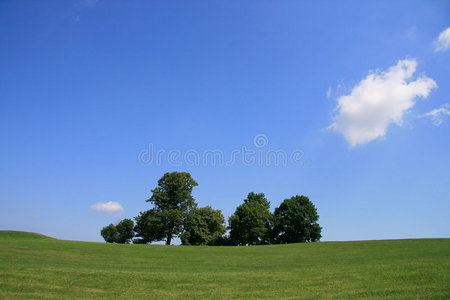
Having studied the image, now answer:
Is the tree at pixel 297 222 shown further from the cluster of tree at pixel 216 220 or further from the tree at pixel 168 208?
the tree at pixel 168 208

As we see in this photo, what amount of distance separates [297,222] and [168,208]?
96.3 ft

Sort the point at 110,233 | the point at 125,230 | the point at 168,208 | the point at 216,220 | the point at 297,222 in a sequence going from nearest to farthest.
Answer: the point at 168,208
the point at 216,220
the point at 297,222
the point at 110,233
the point at 125,230

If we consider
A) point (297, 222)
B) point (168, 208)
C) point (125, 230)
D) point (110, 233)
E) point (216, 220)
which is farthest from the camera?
point (125, 230)

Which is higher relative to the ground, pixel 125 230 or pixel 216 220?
pixel 216 220

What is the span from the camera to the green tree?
335 feet

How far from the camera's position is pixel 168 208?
56.1 meters

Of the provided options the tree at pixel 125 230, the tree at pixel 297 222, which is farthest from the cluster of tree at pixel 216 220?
the tree at pixel 125 230

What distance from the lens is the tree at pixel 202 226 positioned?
2196 inches

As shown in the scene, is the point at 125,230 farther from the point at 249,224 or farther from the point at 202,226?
the point at 249,224

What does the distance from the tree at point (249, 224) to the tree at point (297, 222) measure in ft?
9.92

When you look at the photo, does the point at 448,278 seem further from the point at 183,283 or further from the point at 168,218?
the point at 168,218

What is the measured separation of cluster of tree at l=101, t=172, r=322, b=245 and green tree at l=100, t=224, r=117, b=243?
43829 mm

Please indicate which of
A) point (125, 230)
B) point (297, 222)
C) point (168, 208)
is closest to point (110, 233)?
point (125, 230)

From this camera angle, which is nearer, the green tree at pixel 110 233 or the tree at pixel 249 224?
the tree at pixel 249 224
